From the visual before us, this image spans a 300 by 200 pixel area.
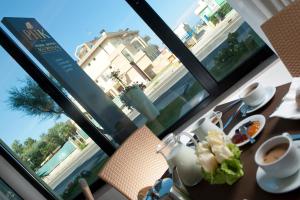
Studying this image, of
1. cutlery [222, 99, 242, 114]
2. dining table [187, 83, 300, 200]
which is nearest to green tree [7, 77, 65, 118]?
cutlery [222, 99, 242, 114]

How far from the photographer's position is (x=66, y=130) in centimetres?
341

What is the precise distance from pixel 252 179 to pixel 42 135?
2881 millimetres

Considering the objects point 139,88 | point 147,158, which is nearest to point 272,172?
point 147,158

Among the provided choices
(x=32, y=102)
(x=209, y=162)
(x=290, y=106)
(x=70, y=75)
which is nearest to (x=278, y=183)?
(x=209, y=162)

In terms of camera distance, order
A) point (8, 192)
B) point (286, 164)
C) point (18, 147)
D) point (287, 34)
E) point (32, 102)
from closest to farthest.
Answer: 1. point (286, 164)
2. point (287, 34)
3. point (8, 192)
4. point (18, 147)
5. point (32, 102)

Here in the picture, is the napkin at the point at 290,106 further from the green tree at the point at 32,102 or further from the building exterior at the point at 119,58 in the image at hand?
the green tree at the point at 32,102

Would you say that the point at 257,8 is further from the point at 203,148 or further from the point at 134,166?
the point at 203,148

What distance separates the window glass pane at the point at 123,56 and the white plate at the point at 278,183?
2.11 m

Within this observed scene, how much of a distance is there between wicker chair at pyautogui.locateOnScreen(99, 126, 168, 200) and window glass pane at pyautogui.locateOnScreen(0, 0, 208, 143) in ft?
3.84

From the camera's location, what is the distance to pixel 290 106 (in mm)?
986

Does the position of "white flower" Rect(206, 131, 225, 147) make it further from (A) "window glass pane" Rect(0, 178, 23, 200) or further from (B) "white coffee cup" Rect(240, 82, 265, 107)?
(A) "window glass pane" Rect(0, 178, 23, 200)

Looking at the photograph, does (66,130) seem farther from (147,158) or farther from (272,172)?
(272,172)

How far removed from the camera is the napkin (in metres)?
0.93

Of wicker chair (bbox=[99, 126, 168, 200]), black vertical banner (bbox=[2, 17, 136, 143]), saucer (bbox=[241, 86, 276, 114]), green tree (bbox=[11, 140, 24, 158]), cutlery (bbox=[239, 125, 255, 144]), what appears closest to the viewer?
cutlery (bbox=[239, 125, 255, 144])
